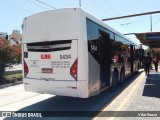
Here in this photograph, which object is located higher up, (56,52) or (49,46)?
(49,46)

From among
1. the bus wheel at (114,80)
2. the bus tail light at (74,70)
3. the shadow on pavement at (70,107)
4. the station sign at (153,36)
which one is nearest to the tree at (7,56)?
the shadow on pavement at (70,107)

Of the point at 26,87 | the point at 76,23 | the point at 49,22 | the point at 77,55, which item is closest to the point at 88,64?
the point at 77,55

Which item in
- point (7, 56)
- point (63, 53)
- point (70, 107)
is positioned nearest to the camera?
point (63, 53)

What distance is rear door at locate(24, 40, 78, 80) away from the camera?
837cm

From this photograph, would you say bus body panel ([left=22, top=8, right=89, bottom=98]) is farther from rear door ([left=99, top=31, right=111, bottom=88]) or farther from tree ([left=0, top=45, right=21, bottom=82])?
tree ([left=0, top=45, right=21, bottom=82])

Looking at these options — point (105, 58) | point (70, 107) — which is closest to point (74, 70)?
point (70, 107)

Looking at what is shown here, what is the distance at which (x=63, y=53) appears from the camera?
28.0ft

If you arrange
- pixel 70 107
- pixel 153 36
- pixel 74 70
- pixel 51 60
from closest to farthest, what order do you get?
1. pixel 74 70
2. pixel 51 60
3. pixel 70 107
4. pixel 153 36

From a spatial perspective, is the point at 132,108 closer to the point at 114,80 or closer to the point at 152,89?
the point at 114,80

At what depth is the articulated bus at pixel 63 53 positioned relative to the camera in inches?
325

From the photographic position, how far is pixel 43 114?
838 centimetres

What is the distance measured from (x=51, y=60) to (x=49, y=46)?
46 cm

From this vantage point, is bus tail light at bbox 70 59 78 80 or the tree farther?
the tree

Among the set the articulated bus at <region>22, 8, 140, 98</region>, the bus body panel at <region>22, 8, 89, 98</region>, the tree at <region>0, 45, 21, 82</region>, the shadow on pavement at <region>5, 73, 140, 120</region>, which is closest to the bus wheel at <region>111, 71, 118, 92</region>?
the shadow on pavement at <region>5, 73, 140, 120</region>
